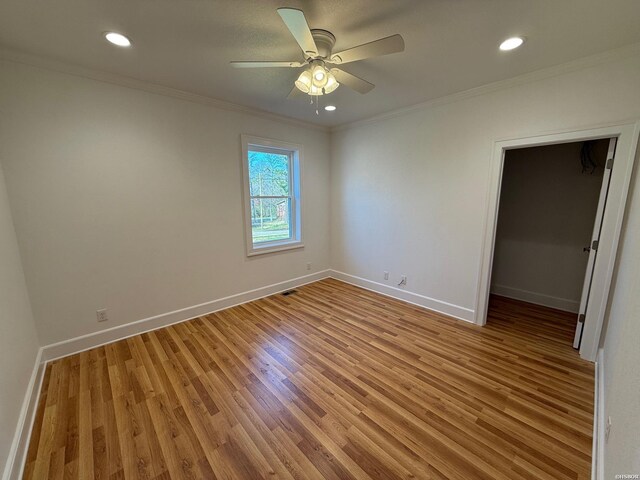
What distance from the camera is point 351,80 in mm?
2023

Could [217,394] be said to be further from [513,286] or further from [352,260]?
[513,286]

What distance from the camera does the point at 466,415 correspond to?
177 cm

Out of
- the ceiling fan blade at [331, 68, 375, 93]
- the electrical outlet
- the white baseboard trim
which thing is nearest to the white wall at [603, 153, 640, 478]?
the white baseboard trim

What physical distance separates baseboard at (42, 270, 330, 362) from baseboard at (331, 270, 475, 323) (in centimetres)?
110

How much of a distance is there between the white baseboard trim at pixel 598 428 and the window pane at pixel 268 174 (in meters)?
3.88

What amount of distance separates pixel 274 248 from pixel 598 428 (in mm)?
3540

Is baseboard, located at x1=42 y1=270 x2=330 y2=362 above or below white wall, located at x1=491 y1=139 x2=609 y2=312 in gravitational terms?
below

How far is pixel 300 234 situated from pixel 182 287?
1904 millimetres

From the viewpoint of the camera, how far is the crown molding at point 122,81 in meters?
2.05

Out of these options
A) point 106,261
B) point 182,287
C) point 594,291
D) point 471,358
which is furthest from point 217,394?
point 594,291

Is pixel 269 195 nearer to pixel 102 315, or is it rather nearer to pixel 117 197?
pixel 117 197

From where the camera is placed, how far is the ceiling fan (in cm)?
147

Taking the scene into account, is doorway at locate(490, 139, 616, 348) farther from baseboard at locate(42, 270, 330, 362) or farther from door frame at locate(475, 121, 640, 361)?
baseboard at locate(42, 270, 330, 362)

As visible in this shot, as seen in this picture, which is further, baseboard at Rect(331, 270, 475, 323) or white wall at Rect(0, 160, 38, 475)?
baseboard at Rect(331, 270, 475, 323)
